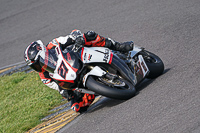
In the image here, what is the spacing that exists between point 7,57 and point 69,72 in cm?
595

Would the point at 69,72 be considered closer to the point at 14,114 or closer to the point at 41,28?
the point at 14,114

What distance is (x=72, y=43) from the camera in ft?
19.6

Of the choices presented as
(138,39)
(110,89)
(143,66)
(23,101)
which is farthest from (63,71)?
(138,39)

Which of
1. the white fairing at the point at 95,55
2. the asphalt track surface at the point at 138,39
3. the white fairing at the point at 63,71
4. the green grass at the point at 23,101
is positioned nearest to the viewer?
the asphalt track surface at the point at 138,39

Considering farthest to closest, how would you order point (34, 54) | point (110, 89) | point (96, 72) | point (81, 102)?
point (81, 102) < point (34, 54) < point (96, 72) < point (110, 89)

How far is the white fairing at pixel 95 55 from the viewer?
5629mm

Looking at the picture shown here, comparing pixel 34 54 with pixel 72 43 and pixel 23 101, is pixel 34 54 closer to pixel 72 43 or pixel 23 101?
pixel 72 43

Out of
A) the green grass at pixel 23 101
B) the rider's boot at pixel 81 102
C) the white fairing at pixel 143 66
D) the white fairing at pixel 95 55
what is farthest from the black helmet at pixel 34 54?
the white fairing at pixel 143 66

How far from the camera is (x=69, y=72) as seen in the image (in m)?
5.51

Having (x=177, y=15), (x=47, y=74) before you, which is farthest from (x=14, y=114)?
(x=177, y=15)

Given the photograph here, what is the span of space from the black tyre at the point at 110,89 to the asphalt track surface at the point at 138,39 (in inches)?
5.0

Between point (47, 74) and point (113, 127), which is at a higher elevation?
point (47, 74)

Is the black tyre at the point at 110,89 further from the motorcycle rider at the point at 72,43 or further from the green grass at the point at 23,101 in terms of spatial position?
the green grass at the point at 23,101

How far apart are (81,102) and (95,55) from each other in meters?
0.95
